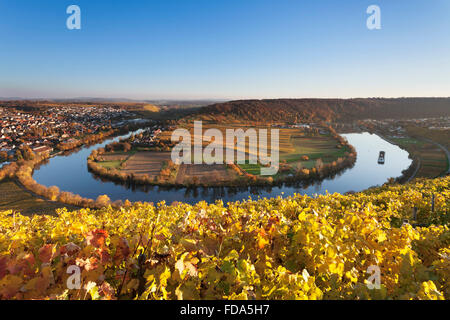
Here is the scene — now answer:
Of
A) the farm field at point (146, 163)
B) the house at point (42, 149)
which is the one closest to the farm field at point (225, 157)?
the farm field at point (146, 163)

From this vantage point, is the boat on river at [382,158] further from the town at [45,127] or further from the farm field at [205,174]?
the town at [45,127]

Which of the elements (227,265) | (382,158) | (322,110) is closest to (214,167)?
(382,158)

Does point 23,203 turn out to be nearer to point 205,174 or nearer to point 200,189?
point 200,189

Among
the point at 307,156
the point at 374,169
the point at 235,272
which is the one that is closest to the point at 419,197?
the point at 235,272

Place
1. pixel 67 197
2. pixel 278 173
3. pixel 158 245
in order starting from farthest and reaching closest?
pixel 278 173, pixel 67 197, pixel 158 245
